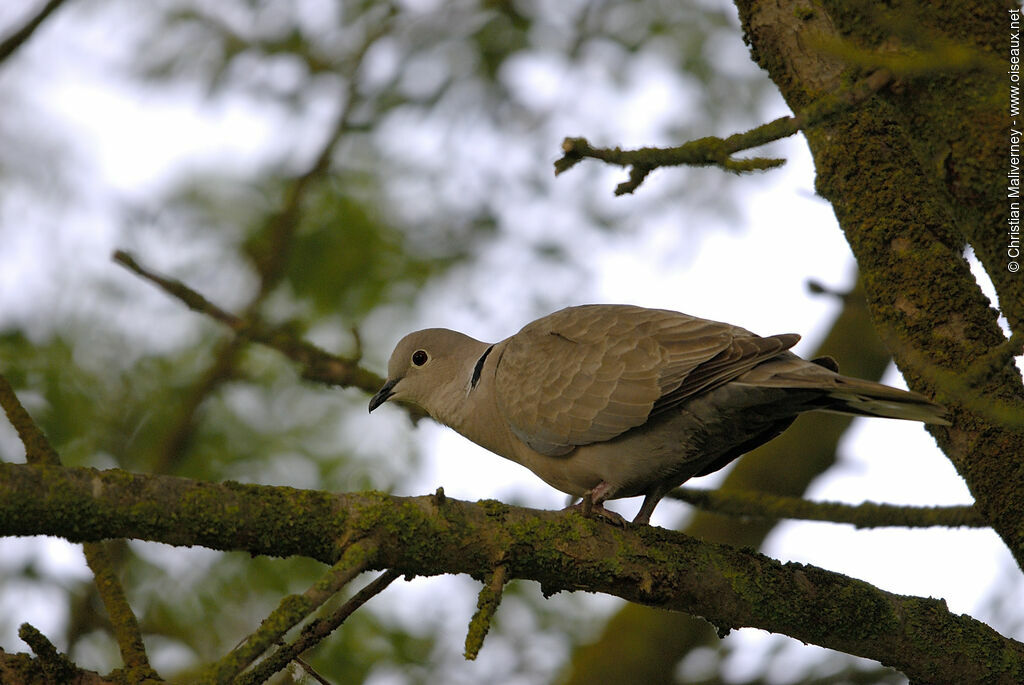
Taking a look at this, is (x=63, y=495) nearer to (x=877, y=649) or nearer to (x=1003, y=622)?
(x=877, y=649)

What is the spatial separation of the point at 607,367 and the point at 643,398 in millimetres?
299

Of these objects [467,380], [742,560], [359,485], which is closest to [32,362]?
[359,485]

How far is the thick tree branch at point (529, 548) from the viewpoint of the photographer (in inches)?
103

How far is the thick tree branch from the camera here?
2625mm

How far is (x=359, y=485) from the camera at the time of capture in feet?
21.2

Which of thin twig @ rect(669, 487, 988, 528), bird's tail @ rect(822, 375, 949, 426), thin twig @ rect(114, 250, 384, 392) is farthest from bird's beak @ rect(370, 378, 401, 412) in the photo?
bird's tail @ rect(822, 375, 949, 426)

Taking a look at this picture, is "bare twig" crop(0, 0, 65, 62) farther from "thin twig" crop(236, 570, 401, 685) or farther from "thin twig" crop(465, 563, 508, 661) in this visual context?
"thin twig" crop(465, 563, 508, 661)

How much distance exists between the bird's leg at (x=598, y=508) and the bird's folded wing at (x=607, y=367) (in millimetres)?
236

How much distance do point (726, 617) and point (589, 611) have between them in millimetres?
3864

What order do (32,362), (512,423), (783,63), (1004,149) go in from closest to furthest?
(1004,149), (783,63), (512,423), (32,362)

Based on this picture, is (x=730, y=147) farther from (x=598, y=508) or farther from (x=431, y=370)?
(x=431, y=370)

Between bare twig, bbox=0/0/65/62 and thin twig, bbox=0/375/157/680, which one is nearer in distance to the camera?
thin twig, bbox=0/375/157/680

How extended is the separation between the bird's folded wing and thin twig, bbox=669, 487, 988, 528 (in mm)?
778

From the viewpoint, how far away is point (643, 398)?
14.7 feet
